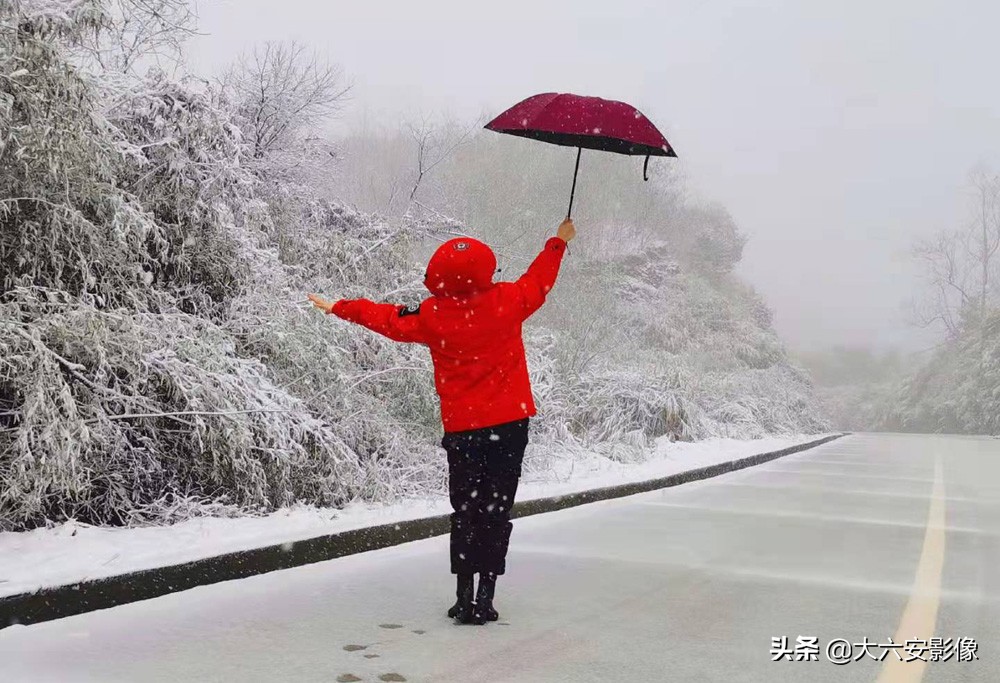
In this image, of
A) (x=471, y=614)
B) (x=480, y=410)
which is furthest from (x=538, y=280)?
(x=471, y=614)

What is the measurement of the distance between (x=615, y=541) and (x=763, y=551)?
115 centimetres

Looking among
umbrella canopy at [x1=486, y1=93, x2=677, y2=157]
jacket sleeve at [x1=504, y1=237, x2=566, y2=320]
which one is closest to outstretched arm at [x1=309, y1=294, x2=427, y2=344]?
jacket sleeve at [x1=504, y1=237, x2=566, y2=320]

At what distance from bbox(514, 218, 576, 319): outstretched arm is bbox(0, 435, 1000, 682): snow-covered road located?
1613 millimetres

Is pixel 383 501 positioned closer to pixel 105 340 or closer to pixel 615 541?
pixel 615 541

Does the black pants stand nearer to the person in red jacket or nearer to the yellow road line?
the person in red jacket

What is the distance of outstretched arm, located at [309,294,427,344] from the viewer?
5020 mm

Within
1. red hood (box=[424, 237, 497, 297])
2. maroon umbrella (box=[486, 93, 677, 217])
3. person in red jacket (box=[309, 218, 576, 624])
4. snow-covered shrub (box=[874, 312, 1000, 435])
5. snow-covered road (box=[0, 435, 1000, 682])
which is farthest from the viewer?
snow-covered shrub (box=[874, 312, 1000, 435])

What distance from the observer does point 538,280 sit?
5051 mm

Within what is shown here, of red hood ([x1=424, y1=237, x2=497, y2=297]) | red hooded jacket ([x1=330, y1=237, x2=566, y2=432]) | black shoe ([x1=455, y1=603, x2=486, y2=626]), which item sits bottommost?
black shoe ([x1=455, y1=603, x2=486, y2=626])

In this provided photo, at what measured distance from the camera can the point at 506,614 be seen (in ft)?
17.0

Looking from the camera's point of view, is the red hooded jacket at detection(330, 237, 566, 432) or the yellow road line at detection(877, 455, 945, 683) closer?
the yellow road line at detection(877, 455, 945, 683)

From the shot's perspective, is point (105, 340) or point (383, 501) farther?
point (383, 501)

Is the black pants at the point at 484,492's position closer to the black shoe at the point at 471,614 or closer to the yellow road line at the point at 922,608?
the black shoe at the point at 471,614

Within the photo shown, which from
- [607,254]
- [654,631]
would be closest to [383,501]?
[654,631]
